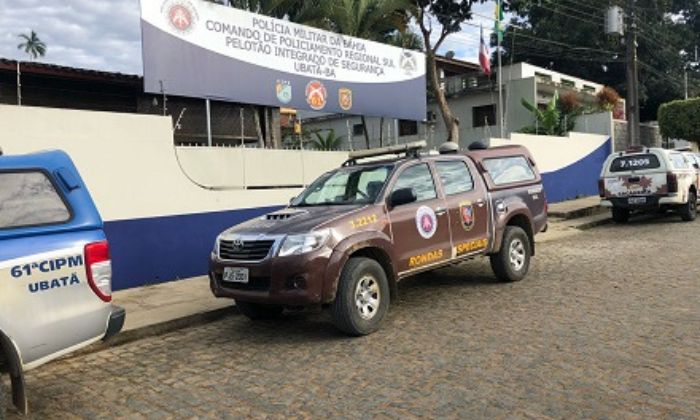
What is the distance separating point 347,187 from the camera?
672 centimetres

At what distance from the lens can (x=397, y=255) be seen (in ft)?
20.2

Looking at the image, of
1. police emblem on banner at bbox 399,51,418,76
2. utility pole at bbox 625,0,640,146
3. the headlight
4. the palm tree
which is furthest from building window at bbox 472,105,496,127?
the headlight

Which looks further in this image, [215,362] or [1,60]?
[1,60]

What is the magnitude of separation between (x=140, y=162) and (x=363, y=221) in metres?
3.95

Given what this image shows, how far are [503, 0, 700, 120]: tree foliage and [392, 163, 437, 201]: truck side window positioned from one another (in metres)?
32.6

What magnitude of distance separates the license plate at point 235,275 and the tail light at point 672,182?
11.3m

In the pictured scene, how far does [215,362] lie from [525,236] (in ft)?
15.2

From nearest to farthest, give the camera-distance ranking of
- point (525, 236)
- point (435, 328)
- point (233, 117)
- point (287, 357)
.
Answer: point (287, 357) → point (435, 328) → point (525, 236) → point (233, 117)

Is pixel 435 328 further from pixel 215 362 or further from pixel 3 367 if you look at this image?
pixel 3 367

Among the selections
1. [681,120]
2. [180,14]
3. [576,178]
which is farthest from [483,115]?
[180,14]

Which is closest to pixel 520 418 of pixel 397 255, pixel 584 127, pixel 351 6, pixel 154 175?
pixel 397 255

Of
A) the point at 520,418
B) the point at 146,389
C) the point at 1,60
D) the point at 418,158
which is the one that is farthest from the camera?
the point at 1,60

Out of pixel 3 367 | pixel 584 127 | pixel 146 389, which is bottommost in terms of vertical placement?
pixel 146 389

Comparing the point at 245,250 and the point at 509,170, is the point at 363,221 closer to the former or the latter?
the point at 245,250
